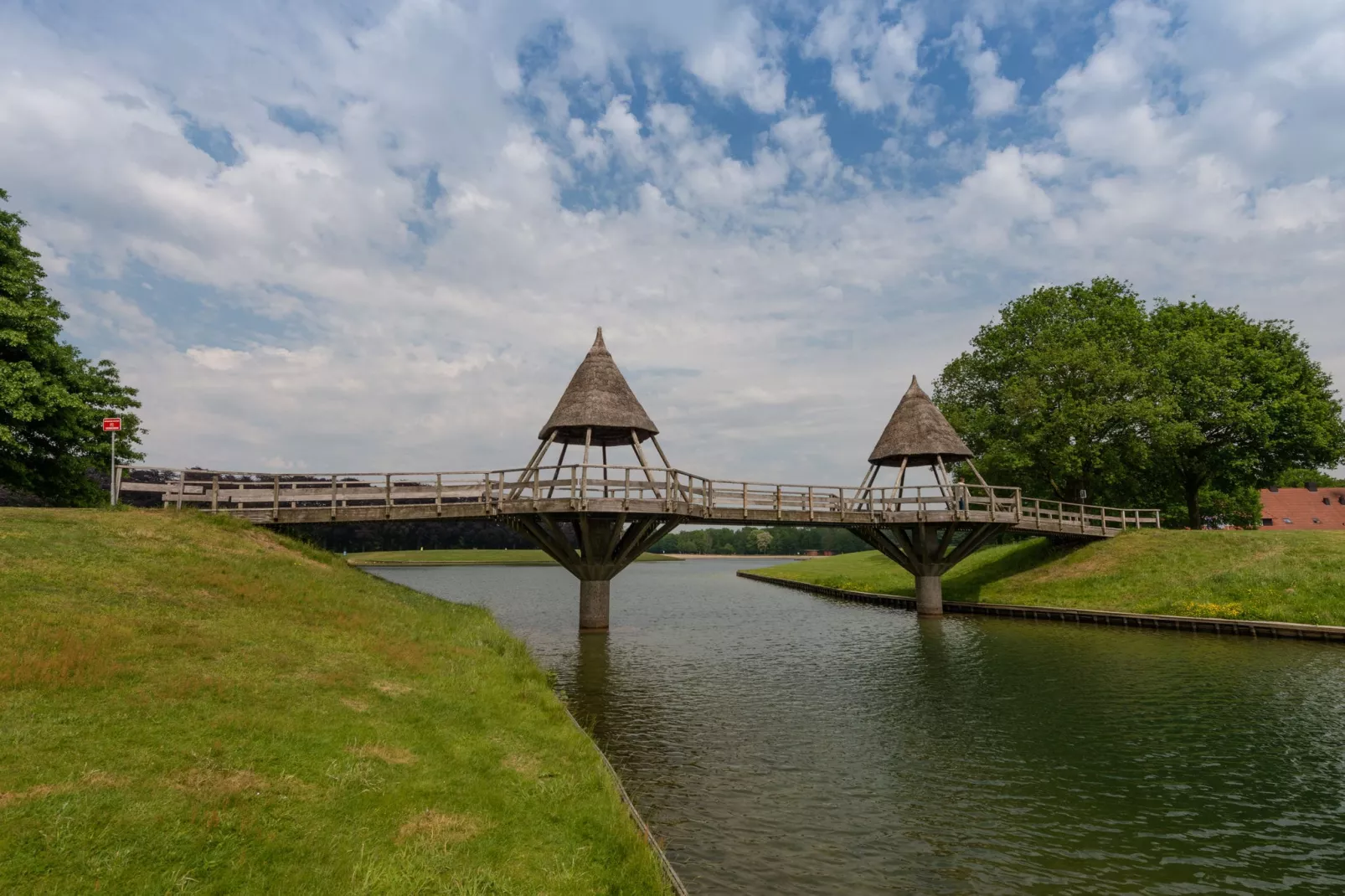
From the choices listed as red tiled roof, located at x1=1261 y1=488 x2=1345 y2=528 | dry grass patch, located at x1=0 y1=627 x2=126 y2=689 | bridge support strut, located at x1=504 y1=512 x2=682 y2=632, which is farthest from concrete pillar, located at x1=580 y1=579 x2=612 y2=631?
red tiled roof, located at x1=1261 y1=488 x2=1345 y2=528

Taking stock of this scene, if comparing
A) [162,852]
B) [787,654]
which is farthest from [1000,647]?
[162,852]

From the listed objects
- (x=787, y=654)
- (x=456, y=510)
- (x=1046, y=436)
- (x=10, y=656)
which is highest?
(x=1046, y=436)

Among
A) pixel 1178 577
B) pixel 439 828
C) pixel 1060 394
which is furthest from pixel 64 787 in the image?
pixel 1060 394

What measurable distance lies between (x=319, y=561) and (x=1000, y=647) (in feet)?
82.4

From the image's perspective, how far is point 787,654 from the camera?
25891 millimetres

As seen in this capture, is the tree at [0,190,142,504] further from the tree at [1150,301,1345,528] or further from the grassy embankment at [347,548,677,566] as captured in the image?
the grassy embankment at [347,548,677,566]

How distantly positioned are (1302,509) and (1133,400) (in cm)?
6118

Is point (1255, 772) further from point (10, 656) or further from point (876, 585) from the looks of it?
point (876, 585)

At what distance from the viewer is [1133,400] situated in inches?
1734

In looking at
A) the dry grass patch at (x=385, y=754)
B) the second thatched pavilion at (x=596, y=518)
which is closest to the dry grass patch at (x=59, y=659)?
the dry grass patch at (x=385, y=754)

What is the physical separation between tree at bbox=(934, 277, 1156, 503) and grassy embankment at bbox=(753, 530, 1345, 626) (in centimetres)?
496

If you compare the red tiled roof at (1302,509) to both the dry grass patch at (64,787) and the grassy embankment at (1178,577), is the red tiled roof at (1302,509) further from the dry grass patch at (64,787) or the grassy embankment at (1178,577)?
the dry grass patch at (64,787)

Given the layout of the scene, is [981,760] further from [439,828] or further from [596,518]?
[596,518]

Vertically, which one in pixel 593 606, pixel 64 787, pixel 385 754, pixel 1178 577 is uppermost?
pixel 1178 577
